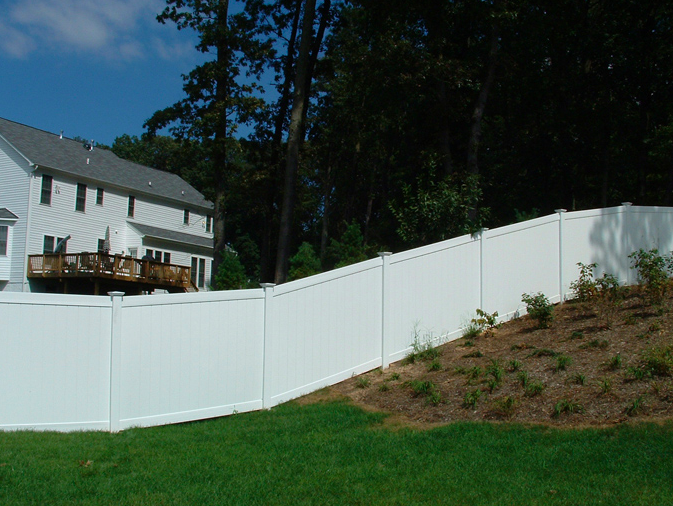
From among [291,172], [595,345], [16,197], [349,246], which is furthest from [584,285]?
[16,197]

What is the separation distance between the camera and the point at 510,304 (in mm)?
10711

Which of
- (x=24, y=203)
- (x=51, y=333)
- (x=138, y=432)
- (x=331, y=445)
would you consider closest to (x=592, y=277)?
(x=331, y=445)

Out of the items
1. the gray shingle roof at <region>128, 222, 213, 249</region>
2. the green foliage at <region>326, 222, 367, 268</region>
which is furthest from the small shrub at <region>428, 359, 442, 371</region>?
the gray shingle roof at <region>128, 222, 213, 249</region>

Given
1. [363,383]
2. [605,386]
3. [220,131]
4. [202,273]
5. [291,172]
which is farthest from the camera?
[202,273]

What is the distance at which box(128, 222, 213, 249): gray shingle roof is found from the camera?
113 feet

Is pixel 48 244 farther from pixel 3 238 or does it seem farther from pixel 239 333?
pixel 239 333

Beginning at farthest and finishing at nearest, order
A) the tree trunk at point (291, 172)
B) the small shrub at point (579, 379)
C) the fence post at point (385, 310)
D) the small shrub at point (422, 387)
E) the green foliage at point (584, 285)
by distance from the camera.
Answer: the tree trunk at point (291, 172) → the green foliage at point (584, 285) → the fence post at point (385, 310) → the small shrub at point (422, 387) → the small shrub at point (579, 379)

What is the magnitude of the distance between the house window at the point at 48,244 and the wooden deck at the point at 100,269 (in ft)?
3.86

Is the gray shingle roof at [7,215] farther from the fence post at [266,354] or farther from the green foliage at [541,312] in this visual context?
the green foliage at [541,312]

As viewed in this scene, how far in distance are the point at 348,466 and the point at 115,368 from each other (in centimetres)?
329

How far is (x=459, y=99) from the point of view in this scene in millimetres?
18906

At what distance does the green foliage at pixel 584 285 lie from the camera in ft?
33.5

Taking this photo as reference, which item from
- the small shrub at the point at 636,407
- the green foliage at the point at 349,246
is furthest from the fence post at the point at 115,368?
the green foliage at the point at 349,246

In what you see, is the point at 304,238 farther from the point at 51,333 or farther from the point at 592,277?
the point at 51,333
